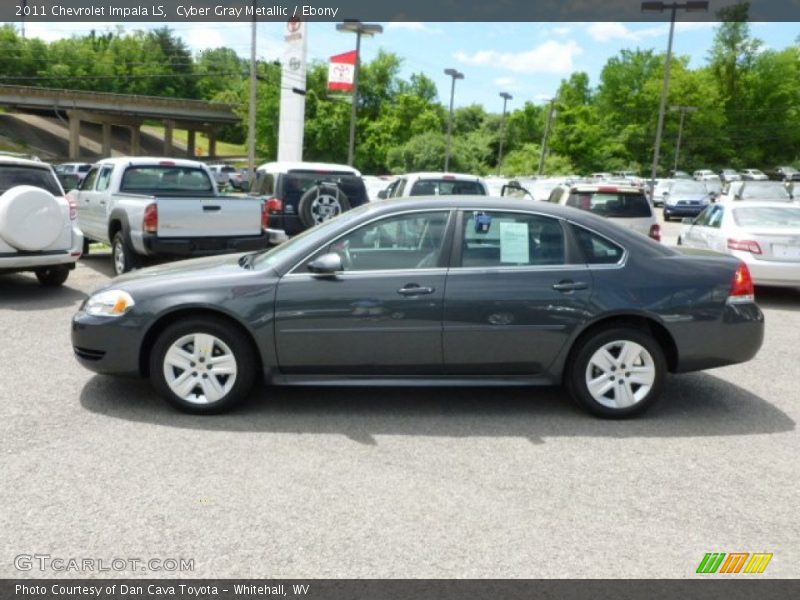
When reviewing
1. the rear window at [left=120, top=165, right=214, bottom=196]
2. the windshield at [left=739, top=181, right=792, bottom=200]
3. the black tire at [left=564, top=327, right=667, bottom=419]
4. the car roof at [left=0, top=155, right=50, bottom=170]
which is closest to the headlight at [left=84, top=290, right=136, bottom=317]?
the black tire at [left=564, top=327, right=667, bottom=419]

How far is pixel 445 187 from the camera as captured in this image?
43.3ft

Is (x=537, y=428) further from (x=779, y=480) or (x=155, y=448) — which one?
(x=155, y=448)

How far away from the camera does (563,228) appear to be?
557 centimetres

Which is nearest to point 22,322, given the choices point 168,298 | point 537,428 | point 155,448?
point 168,298

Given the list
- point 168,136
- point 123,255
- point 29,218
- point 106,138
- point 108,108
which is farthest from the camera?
point 168,136

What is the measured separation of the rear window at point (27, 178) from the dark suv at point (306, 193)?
11.1 ft

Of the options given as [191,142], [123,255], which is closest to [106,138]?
[191,142]

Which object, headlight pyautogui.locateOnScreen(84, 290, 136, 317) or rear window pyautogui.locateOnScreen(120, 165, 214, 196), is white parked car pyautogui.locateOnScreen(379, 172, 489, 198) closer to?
rear window pyautogui.locateOnScreen(120, 165, 214, 196)

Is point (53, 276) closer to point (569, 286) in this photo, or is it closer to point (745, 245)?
point (569, 286)

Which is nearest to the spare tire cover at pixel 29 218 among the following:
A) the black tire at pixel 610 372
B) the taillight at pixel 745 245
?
the black tire at pixel 610 372

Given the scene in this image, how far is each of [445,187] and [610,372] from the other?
8154mm

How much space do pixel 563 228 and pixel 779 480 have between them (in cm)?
216

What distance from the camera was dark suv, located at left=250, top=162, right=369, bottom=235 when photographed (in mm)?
12258

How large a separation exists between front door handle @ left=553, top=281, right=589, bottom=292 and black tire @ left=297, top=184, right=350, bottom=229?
708cm
